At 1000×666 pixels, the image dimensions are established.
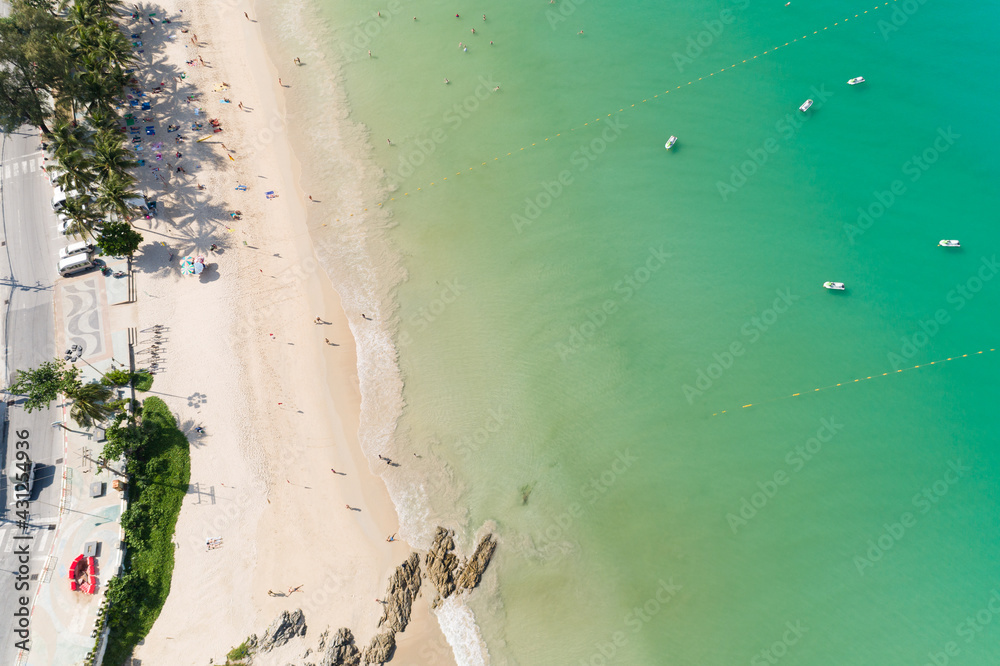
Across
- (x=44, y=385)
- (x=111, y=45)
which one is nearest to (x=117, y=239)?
(x=44, y=385)

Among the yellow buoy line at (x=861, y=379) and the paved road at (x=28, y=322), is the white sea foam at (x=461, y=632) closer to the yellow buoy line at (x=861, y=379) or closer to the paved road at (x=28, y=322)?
the yellow buoy line at (x=861, y=379)

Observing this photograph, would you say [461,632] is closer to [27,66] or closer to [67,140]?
[67,140]

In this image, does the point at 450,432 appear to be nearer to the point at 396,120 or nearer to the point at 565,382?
the point at 565,382

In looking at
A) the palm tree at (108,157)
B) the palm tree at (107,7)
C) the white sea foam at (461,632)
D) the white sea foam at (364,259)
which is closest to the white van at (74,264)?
the palm tree at (108,157)

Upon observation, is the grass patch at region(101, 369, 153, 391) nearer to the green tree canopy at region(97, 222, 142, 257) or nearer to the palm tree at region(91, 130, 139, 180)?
the green tree canopy at region(97, 222, 142, 257)

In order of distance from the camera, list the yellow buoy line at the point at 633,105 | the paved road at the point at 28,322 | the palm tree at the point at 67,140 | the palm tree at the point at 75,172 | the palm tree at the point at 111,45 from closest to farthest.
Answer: the paved road at the point at 28,322 < the palm tree at the point at 75,172 < the palm tree at the point at 67,140 < the palm tree at the point at 111,45 < the yellow buoy line at the point at 633,105

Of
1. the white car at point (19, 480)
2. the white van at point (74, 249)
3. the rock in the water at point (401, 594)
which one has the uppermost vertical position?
the white van at point (74, 249)

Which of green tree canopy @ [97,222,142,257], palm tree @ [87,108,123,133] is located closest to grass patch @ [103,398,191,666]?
green tree canopy @ [97,222,142,257]
